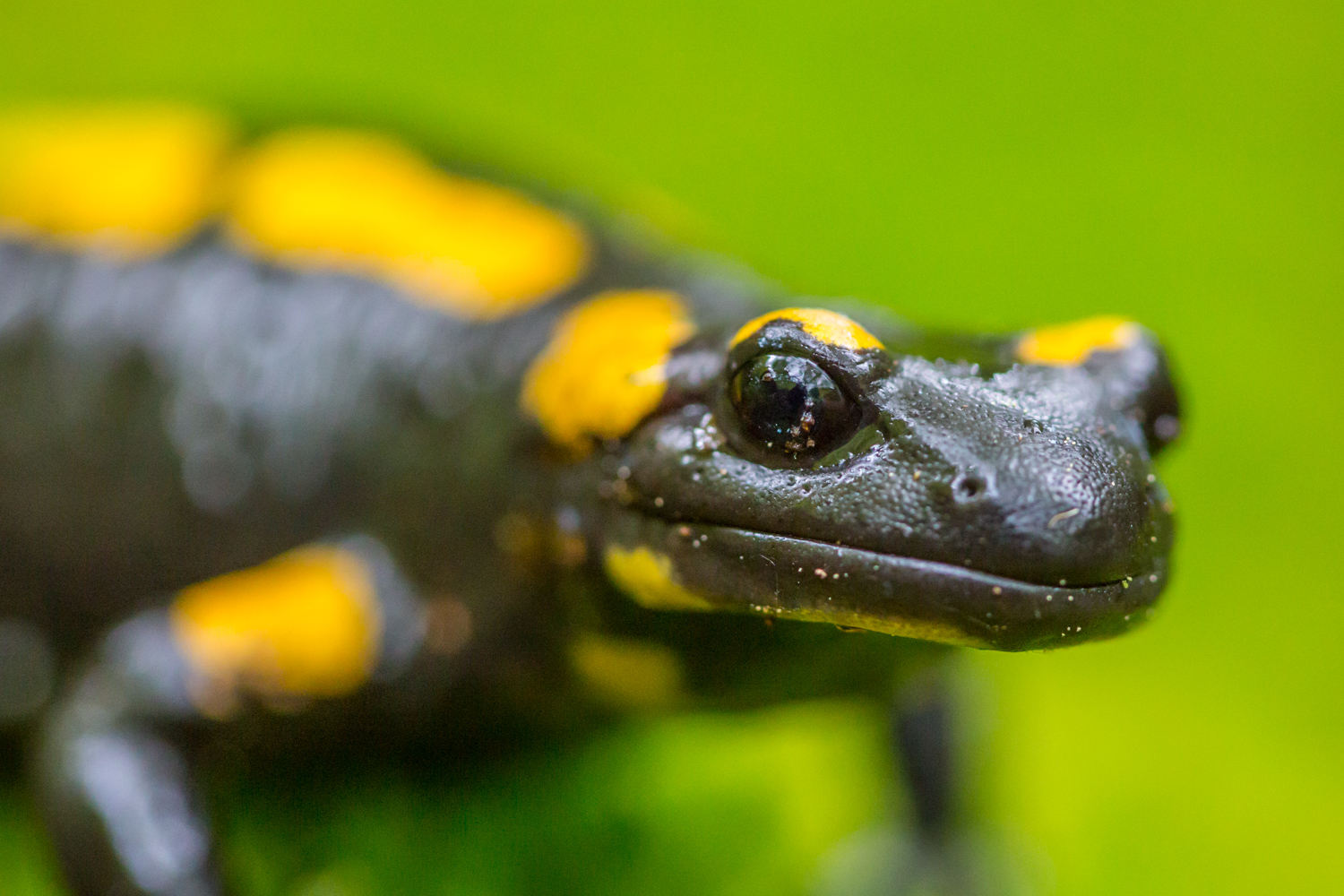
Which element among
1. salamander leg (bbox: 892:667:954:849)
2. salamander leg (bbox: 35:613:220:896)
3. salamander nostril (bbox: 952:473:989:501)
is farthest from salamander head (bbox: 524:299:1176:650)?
salamander leg (bbox: 892:667:954:849)

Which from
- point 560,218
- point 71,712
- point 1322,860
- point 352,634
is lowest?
point 1322,860

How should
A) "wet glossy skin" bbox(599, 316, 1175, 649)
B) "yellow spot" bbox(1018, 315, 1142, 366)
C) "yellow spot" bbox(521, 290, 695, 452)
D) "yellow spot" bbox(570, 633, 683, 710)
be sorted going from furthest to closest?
"yellow spot" bbox(570, 633, 683, 710), "yellow spot" bbox(521, 290, 695, 452), "yellow spot" bbox(1018, 315, 1142, 366), "wet glossy skin" bbox(599, 316, 1175, 649)

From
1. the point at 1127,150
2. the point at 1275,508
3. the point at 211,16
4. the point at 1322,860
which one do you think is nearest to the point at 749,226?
the point at 1127,150

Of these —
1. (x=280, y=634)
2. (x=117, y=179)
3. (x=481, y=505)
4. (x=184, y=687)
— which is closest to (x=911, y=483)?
(x=481, y=505)

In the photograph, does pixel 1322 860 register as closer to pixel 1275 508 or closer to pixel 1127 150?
pixel 1275 508

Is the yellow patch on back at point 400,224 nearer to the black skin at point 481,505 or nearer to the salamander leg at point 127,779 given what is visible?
the black skin at point 481,505

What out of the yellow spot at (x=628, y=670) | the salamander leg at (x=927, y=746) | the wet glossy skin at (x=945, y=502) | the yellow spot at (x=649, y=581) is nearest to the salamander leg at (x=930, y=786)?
the salamander leg at (x=927, y=746)

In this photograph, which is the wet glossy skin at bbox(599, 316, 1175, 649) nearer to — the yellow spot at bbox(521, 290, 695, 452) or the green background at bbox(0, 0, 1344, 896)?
the yellow spot at bbox(521, 290, 695, 452)
